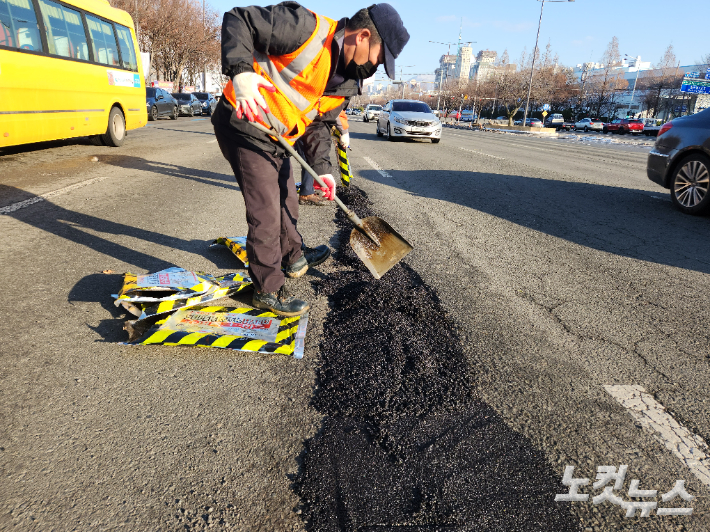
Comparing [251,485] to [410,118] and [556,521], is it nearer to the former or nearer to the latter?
[556,521]

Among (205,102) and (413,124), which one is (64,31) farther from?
(205,102)

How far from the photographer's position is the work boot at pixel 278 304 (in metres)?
3.01

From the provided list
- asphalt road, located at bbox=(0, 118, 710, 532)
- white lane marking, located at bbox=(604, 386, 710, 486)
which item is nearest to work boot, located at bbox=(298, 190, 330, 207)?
asphalt road, located at bbox=(0, 118, 710, 532)

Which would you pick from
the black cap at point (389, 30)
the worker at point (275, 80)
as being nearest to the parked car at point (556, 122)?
the worker at point (275, 80)

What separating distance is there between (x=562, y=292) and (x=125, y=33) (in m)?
12.7

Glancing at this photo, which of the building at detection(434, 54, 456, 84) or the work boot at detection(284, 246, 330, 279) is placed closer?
the work boot at detection(284, 246, 330, 279)

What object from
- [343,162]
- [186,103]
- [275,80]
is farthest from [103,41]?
[186,103]

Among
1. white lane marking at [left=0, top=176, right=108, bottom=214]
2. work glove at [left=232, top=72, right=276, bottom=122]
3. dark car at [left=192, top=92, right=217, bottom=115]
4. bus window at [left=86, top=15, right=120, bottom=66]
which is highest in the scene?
bus window at [left=86, top=15, right=120, bottom=66]

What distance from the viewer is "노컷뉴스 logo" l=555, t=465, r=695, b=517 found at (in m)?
1.69

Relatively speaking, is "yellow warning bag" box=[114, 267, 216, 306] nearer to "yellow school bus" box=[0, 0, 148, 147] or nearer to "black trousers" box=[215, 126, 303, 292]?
"black trousers" box=[215, 126, 303, 292]

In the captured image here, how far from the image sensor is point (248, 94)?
2.40 metres

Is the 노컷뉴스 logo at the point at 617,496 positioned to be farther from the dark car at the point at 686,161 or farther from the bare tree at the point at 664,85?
the bare tree at the point at 664,85

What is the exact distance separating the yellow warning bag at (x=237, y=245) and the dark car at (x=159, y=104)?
23.2 metres

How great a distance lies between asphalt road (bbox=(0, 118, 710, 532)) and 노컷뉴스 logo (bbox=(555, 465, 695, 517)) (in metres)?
0.03
